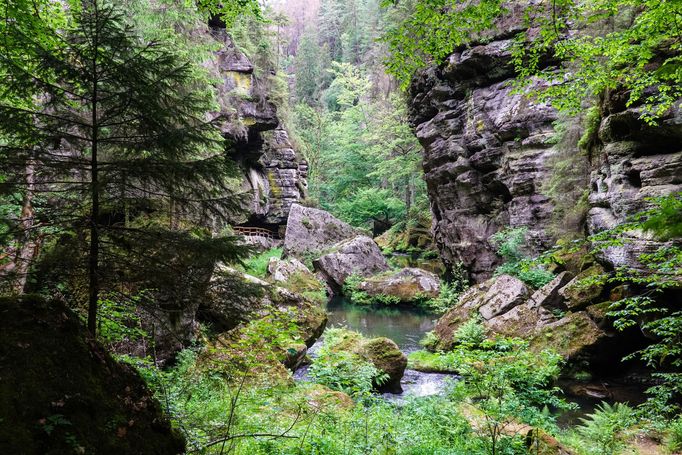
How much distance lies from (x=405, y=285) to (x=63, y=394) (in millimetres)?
19798

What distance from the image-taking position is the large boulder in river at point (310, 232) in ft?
81.5

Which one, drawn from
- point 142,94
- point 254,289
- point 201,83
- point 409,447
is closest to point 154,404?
point 254,289

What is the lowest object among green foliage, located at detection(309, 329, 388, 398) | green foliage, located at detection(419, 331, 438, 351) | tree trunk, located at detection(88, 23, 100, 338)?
green foliage, located at detection(419, 331, 438, 351)

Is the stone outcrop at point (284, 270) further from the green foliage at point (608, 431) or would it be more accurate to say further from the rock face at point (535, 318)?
the green foliage at point (608, 431)

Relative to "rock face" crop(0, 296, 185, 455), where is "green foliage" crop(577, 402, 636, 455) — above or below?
below

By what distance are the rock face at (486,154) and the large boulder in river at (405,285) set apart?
63.2 inches

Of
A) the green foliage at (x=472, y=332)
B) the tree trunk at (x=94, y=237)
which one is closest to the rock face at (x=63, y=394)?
the tree trunk at (x=94, y=237)

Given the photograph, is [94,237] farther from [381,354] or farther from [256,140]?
[256,140]

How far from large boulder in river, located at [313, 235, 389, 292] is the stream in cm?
141

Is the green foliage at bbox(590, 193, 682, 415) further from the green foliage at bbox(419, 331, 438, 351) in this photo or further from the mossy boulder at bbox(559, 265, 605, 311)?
the green foliage at bbox(419, 331, 438, 351)

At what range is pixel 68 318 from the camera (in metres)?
2.46

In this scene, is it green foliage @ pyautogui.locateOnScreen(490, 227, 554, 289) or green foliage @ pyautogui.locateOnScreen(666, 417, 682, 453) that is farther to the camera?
green foliage @ pyautogui.locateOnScreen(490, 227, 554, 289)

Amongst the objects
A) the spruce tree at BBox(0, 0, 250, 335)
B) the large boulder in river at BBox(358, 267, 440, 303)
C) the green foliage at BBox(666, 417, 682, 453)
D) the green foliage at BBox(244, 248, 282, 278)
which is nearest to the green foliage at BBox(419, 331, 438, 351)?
the large boulder in river at BBox(358, 267, 440, 303)

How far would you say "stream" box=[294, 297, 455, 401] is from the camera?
10148mm
